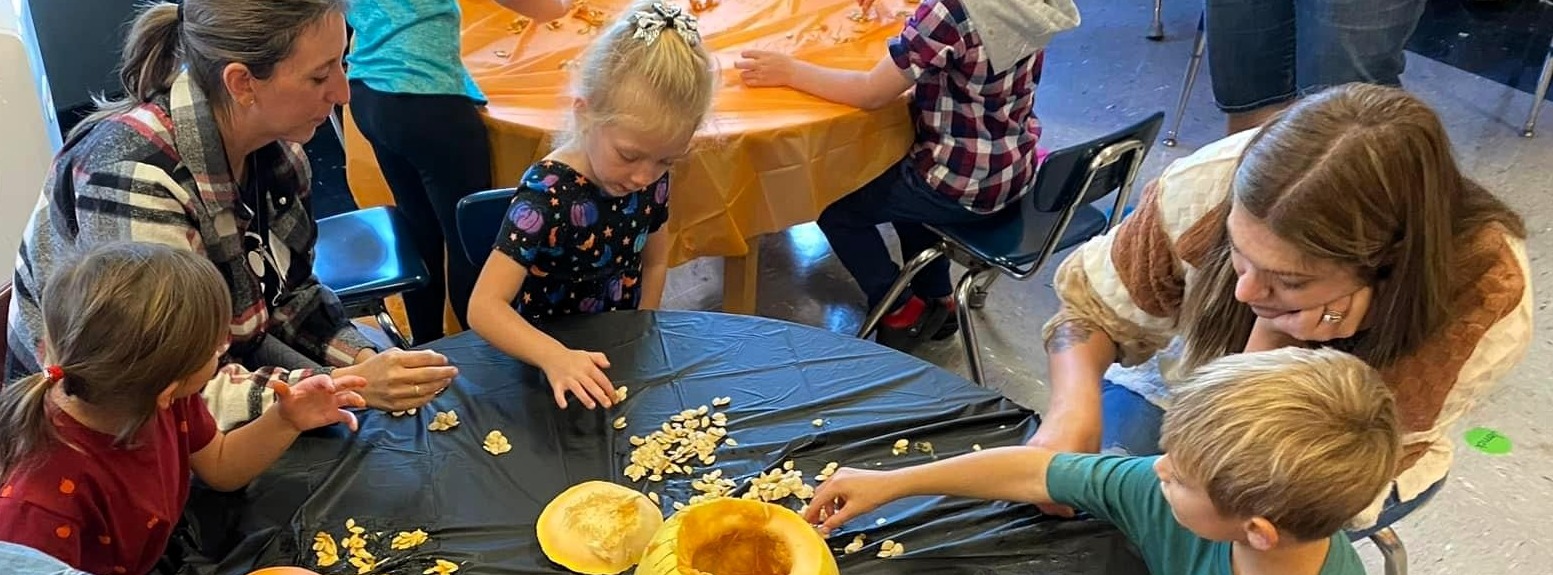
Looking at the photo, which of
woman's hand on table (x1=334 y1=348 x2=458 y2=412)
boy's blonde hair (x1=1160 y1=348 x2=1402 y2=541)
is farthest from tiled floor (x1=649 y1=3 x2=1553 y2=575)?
woman's hand on table (x1=334 y1=348 x2=458 y2=412)

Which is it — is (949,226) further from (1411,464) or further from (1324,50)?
(1411,464)

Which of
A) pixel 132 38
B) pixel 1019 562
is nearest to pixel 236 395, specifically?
pixel 132 38

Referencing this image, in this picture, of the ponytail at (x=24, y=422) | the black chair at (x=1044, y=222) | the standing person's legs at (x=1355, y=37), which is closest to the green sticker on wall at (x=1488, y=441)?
the standing person's legs at (x=1355, y=37)

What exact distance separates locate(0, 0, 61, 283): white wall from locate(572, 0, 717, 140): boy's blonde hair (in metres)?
0.98

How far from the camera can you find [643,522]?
1.19 metres

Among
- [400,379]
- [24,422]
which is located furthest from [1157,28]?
[24,422]

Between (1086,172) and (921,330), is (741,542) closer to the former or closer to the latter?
(1086,172)

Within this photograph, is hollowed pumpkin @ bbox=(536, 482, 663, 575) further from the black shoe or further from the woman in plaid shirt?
the black shoe

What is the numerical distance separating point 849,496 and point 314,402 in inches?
23.3

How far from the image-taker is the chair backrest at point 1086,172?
1.96 meters

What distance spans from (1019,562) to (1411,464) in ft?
1.65

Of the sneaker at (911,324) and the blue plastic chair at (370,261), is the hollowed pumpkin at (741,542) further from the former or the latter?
the sneaker at (911,324)

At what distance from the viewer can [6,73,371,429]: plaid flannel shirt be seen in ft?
4.53

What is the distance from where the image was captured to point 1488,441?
234 cm
